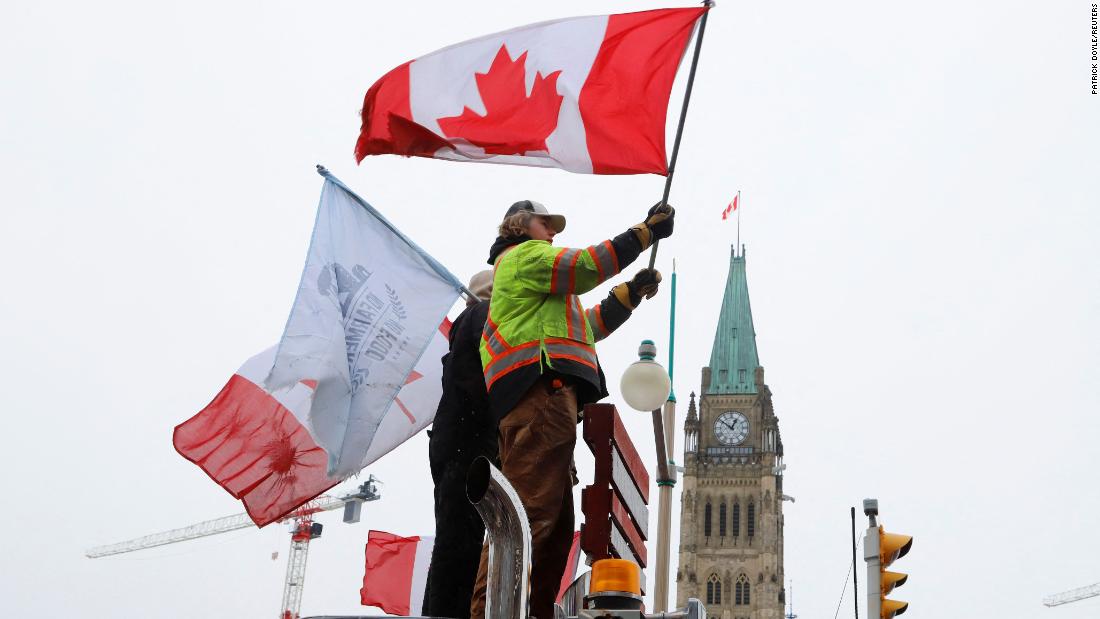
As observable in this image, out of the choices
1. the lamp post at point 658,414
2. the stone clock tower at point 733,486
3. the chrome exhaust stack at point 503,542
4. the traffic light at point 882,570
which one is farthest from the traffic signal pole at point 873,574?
the stone clock tower at point 733,486

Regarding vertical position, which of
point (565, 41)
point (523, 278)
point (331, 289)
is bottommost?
point (523, 278)

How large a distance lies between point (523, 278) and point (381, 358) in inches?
109

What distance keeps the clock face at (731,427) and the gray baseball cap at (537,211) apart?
90.2 m

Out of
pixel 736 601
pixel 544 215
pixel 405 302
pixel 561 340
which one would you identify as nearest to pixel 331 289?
pixel 405 302

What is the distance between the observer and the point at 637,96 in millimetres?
6160

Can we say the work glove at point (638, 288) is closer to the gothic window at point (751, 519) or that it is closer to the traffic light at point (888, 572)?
the traffic light at point (888, 572)

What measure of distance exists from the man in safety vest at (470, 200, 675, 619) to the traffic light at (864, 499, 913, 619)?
91.4 inches

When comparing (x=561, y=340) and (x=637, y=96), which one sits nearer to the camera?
(x=561, y=340)

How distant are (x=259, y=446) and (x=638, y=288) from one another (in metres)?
2.78

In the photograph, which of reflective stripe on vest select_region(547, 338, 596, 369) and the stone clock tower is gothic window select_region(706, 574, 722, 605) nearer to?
the stone clock tower

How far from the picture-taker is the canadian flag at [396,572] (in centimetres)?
1245

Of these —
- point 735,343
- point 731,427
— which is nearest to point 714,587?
point 731,427

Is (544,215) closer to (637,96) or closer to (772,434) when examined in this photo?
(637,96)

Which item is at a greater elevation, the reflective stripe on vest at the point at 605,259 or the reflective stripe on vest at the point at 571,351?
the reflective stripe on vest at the point at 605,259
